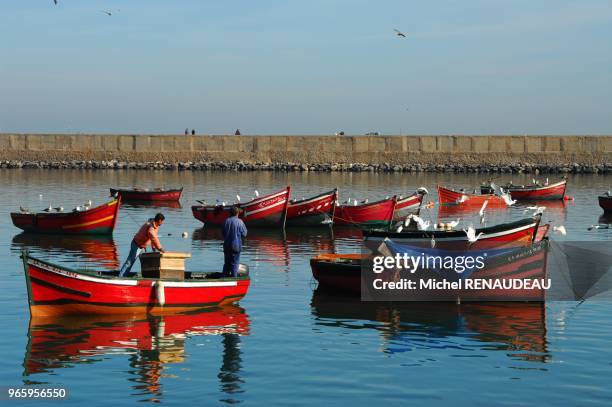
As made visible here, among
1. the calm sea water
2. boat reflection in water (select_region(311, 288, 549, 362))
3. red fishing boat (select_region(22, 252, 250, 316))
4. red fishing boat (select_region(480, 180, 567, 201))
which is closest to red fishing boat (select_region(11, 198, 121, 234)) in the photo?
the calm sea water

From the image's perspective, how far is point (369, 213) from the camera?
38.3 metres

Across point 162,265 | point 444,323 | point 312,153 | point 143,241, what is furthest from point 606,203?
point 312,153

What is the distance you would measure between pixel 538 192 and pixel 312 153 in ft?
120

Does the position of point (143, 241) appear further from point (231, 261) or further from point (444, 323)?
point (444, 323)

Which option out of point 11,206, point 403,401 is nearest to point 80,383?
point 403,401

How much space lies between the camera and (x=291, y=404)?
14.0 meters

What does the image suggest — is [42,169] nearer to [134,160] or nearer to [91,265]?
[134,160]

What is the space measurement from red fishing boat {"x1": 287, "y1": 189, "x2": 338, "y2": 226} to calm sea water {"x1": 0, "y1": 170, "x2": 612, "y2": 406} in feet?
36.7

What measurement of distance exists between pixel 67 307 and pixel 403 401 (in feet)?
24.7

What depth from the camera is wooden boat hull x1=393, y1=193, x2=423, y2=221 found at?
41250 millimetres

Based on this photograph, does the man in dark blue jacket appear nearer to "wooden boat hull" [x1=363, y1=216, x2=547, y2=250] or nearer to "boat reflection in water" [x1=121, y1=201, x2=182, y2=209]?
"wooden boat hull" [x1=363, y1=216, x2=547, y2=250]

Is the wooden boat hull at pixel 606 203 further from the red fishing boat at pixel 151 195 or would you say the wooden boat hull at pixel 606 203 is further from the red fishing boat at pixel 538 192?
the red fishing boat at pixel 151 195

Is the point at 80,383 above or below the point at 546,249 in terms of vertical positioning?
below

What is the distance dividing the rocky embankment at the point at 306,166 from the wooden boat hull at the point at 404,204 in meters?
43.1
